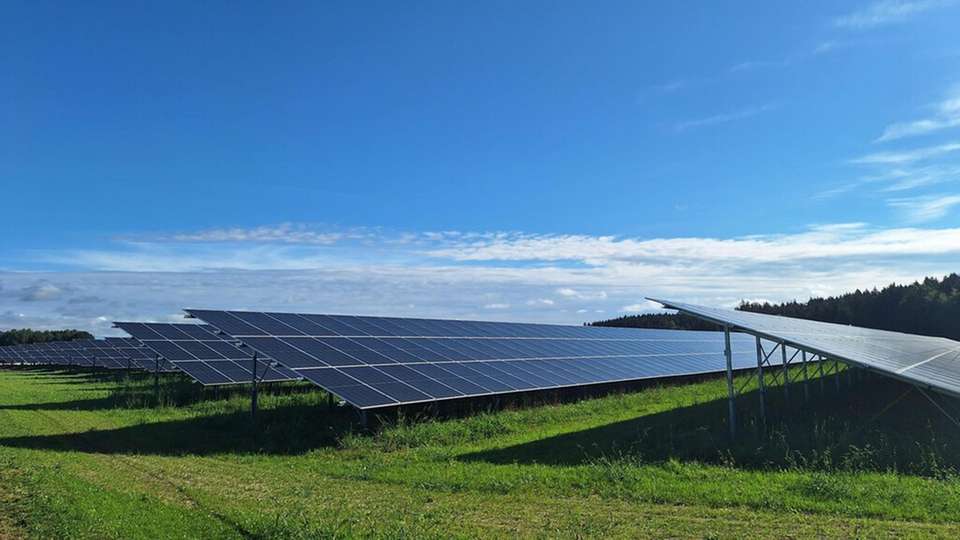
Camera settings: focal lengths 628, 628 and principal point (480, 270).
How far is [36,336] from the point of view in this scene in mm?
127000

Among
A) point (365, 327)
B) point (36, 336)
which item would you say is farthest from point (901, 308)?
point (36, 336)

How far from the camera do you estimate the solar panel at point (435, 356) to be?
19734mm

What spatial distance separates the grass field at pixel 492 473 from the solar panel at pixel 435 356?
1.44 metres

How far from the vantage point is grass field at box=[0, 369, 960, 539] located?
9188 millimetres

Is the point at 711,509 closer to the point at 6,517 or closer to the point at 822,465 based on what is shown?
the point at 822,465

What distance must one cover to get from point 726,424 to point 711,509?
27.8ft

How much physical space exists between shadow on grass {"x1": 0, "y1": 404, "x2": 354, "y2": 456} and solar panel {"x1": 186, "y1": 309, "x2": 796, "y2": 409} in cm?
159

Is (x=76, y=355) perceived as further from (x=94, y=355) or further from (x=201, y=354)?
(x=201, y=354)

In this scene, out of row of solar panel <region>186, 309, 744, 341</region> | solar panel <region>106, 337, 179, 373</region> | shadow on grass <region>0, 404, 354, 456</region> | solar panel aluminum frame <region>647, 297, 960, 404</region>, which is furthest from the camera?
solar panel <region>106, 337, 179, 373</region>

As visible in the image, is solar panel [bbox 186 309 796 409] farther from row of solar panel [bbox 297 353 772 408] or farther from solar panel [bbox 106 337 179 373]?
solar panel [bbox 106 337 179 373]

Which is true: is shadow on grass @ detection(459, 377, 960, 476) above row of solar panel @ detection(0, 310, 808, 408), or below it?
below

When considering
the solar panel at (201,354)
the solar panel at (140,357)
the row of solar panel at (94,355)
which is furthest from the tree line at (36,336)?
the solar panel at (201,354)

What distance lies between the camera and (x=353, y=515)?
977cm

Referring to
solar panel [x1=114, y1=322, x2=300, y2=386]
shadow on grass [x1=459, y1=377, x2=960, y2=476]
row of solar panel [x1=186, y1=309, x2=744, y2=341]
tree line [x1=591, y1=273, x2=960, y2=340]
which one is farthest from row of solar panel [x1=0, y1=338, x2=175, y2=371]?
tree line [x1=591, y1=273, x2=960, y2=340]
